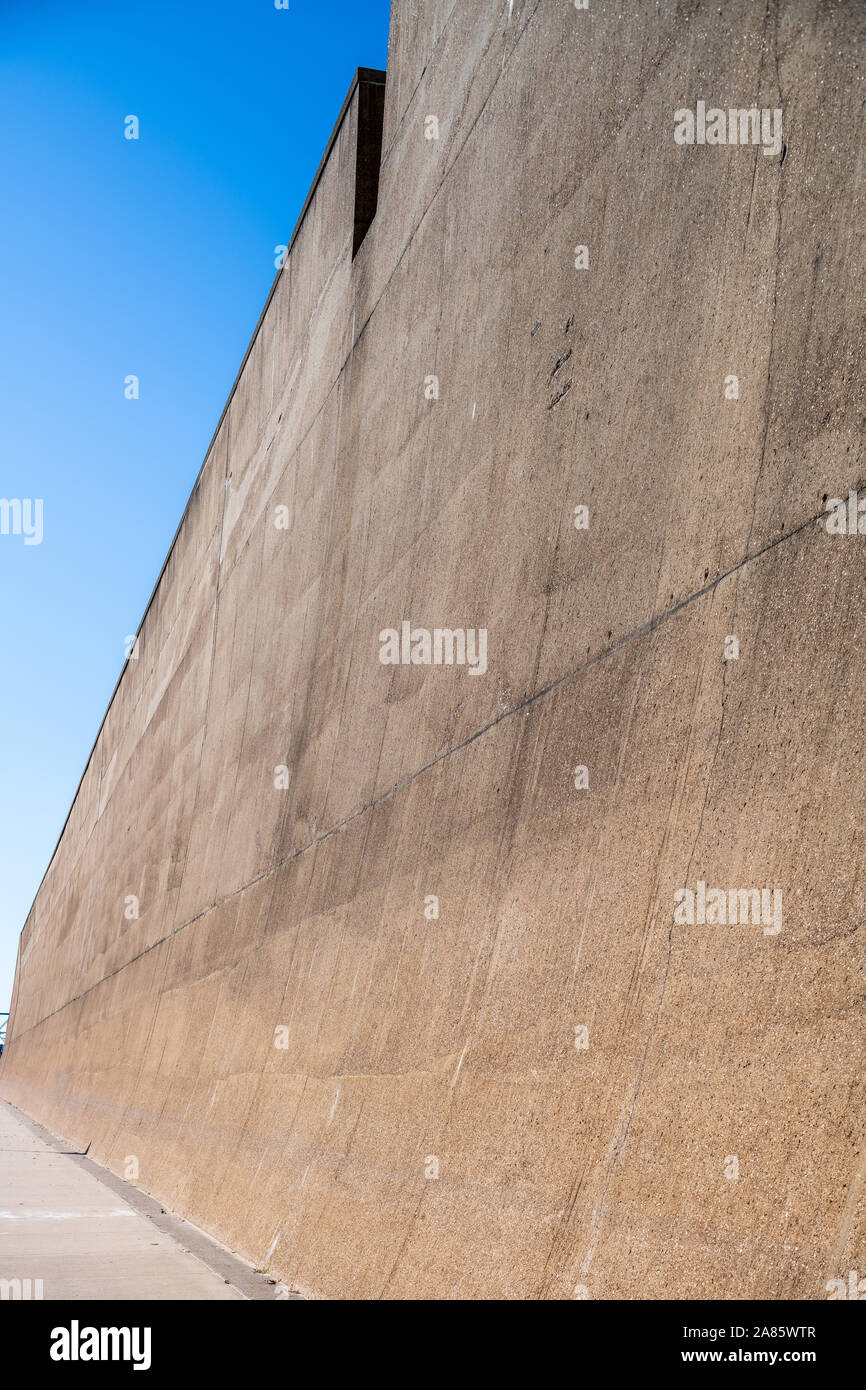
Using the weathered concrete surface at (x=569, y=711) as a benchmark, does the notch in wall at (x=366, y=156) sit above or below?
above

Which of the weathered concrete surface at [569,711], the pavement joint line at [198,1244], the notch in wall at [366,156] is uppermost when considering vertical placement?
the notch in wall at [366,156]

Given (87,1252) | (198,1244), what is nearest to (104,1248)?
(87,1252)

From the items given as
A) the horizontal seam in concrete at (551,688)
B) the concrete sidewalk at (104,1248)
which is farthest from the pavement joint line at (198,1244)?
the horizontal seam in concrete at (551,688)

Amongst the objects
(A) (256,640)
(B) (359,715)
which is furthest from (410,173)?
(A) (256,640)

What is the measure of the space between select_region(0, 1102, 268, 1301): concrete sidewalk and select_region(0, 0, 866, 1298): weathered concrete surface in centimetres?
24

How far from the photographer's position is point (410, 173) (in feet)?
22.8

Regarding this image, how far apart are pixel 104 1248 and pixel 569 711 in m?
3.71

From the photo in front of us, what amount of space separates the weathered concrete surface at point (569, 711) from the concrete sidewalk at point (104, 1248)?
0.24m

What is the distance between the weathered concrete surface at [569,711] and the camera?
8.86ft

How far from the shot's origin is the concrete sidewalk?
488 centimetres

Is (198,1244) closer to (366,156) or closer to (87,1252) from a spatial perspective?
(87,1252)

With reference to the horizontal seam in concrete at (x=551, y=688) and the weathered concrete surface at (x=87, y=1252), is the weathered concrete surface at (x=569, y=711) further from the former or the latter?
the weathered concrete surface at (x=87, y=1252)

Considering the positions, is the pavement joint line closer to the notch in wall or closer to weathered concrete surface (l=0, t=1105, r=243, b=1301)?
weathered concrete surface (l=0, t=1105, r=243, b=1301)

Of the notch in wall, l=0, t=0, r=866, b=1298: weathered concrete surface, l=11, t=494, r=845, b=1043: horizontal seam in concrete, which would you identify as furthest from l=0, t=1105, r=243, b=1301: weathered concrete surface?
the notch in wall
